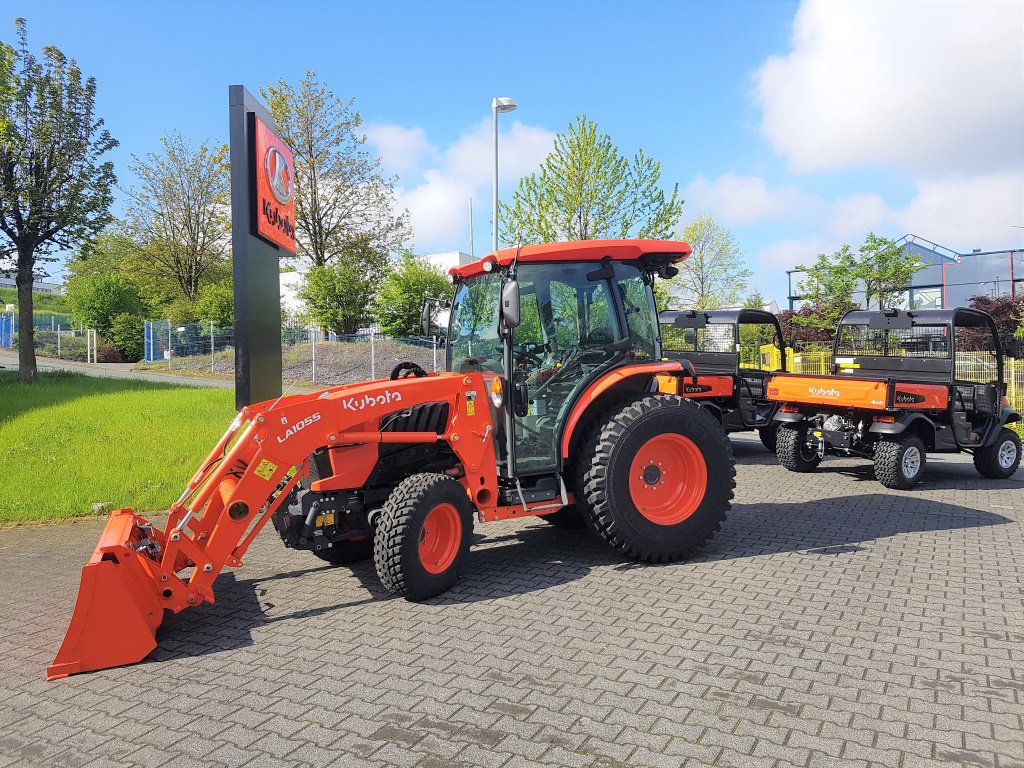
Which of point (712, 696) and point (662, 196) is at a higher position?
point (662, 196)

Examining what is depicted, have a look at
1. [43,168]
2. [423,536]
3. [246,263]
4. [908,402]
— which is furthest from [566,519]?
[43,168]

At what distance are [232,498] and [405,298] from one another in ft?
72.5

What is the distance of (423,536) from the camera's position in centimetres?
474

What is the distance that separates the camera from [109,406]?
1330 centimetres

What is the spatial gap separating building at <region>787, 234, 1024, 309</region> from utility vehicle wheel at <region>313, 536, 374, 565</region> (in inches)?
1570

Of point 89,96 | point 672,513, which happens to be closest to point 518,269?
point 672,513

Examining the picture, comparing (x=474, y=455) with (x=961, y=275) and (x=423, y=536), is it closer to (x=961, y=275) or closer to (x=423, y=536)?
(x=423, y=536)

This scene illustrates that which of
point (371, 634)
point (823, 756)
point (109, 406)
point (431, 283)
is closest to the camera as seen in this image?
point (823, 756)

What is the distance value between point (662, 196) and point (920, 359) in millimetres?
12670

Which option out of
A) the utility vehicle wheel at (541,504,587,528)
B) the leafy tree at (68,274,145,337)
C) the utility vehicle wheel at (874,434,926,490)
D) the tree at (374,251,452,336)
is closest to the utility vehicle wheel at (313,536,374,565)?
the utility vehicle wheel at (541,504,587,528)

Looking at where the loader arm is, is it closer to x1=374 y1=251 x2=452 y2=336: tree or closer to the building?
x1=374 y1=251 x2=452 y2=336: tree

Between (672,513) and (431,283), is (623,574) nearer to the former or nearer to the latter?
(672,513)

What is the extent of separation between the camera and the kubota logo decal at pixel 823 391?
9.08 meters

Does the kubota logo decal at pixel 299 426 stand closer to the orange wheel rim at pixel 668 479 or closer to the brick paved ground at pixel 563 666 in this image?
the brick paved ground at pixel 563 666
